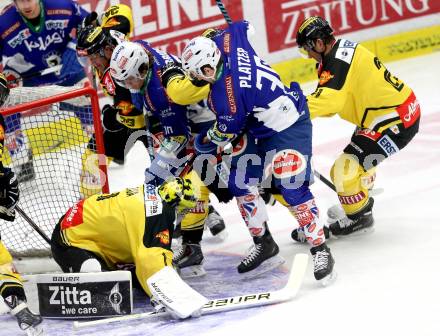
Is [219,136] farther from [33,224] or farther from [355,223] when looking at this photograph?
[33,224]

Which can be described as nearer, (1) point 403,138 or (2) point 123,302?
(2) point 123,302

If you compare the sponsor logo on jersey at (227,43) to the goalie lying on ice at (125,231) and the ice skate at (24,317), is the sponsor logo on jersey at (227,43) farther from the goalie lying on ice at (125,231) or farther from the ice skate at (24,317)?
the ice skate at (24,317)

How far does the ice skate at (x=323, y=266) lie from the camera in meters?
4.90

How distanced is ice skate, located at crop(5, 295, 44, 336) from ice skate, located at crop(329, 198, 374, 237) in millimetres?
1862

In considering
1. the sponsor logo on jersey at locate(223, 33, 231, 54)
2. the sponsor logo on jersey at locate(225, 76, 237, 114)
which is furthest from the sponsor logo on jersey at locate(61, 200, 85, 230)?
the sponsor logo on jersey at locate(223, 33, 231, 54)

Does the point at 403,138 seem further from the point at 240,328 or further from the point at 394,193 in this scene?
the point at 240,328

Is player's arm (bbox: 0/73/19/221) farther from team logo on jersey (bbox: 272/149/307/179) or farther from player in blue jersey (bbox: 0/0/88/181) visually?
player in blue jersey (bbox: 0/0/88/181)

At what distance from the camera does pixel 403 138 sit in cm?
566

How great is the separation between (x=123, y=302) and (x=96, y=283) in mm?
151

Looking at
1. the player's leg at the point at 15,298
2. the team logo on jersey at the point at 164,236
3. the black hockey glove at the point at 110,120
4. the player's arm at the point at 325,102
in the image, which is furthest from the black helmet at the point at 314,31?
the player's leg at the point at 15,298

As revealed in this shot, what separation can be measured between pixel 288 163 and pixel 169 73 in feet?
2.57

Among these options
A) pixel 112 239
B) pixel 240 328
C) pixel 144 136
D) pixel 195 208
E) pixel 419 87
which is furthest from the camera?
pixel 419 87

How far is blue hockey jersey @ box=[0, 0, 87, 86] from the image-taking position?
6992mm

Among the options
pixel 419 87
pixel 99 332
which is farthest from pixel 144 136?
pixel 419 87
